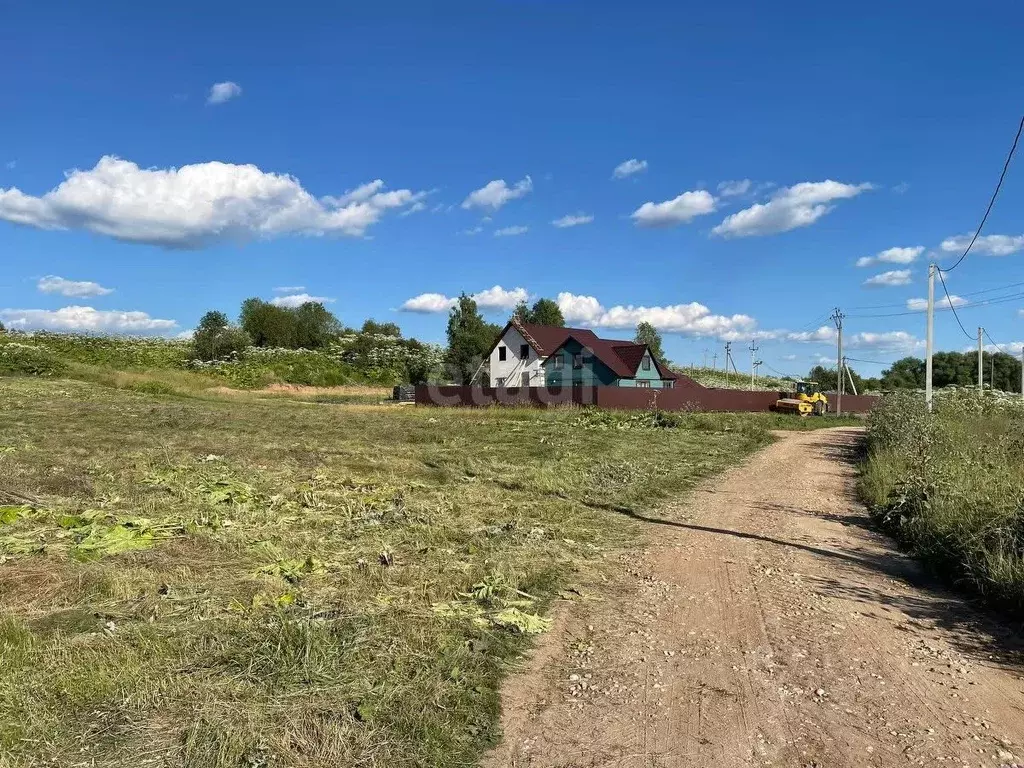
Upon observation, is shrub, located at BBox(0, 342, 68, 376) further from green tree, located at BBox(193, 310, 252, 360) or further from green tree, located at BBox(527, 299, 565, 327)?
green tree, located at BBox(527, 299, 565, 327)

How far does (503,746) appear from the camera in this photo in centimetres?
348

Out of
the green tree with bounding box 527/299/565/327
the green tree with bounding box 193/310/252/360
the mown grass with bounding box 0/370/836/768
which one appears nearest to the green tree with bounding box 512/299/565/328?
the green tree with bounding box 527/299/565/327

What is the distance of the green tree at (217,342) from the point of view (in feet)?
187

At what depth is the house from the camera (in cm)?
4400

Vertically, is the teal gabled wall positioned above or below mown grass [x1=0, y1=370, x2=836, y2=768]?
above

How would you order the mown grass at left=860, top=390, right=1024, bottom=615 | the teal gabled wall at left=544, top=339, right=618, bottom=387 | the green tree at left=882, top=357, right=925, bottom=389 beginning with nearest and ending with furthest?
the mown grass at left=860, top=390, right=1024, bottom=615, the teal gabled wall at left=544, top=339, right=618, bottom=387, the green tree at left=882, top=357, right=925, bottom=389

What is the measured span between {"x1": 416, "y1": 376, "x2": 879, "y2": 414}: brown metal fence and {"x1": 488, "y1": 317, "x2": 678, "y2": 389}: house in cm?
443

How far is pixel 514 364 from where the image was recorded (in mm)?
49344

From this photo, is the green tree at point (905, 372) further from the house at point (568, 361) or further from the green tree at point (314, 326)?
the green tree at point (314, 326)

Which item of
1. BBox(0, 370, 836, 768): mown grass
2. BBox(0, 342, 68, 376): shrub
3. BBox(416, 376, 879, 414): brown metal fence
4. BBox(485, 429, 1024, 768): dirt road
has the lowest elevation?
BBox(485, 429, 1024, 768): dirt road

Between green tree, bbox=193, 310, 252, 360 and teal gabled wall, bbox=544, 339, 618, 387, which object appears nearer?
teal gabled wall, bbox=544, 339, 618, 387

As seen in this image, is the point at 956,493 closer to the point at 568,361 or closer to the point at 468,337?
the point at 568,361

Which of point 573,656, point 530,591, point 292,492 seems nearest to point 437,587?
point 530,591

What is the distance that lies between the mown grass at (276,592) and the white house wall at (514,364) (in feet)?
110
